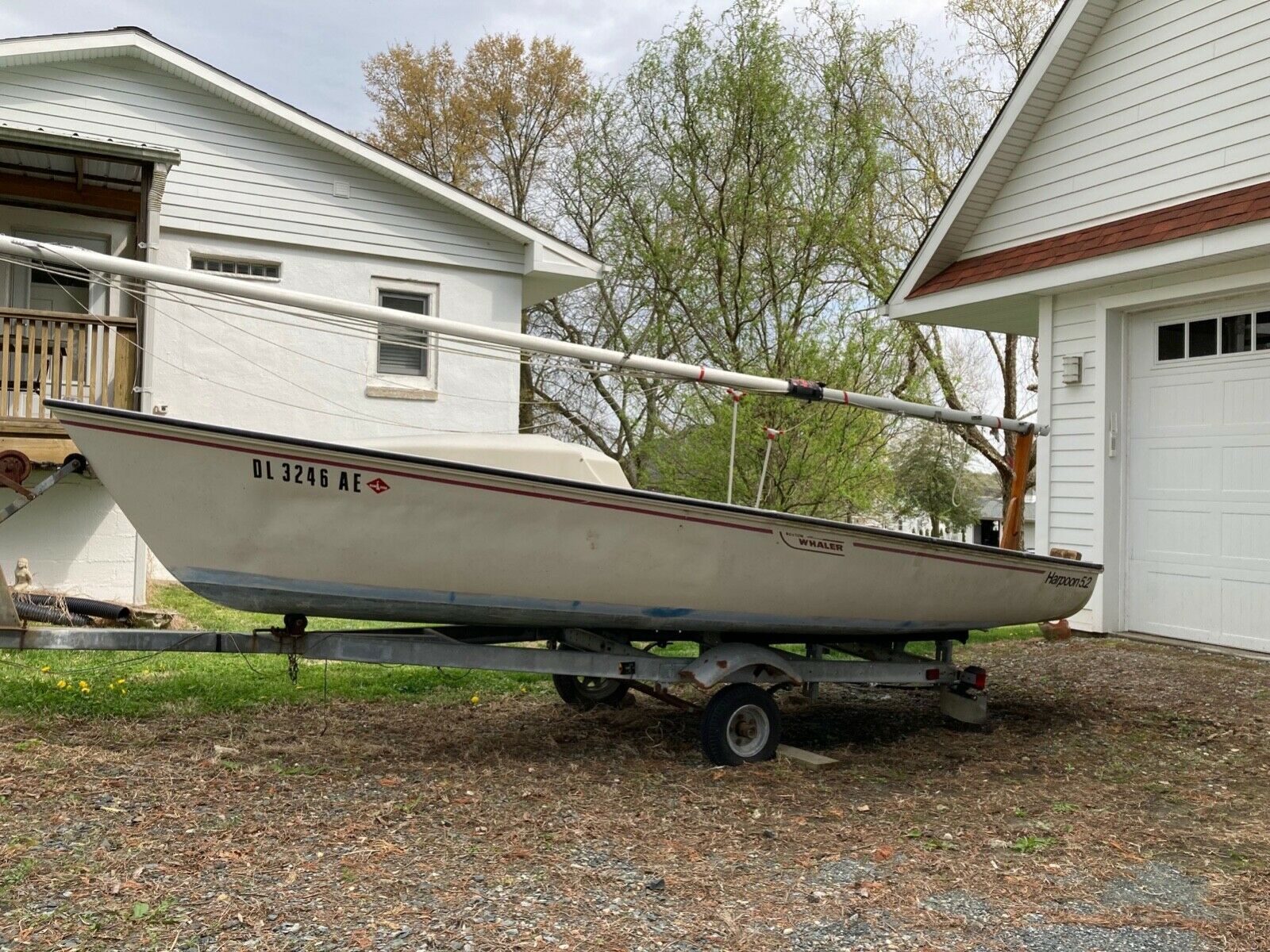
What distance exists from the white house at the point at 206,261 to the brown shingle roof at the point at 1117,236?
208 inches

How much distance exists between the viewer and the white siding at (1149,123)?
8898mm

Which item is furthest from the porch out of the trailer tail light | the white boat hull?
the trailer tail light

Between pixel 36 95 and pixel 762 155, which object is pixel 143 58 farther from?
pixel 762 155

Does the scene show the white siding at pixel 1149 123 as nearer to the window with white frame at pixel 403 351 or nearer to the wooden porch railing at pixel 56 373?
the window with white frame at pixel 403 351

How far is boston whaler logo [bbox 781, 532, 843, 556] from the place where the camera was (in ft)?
18.1

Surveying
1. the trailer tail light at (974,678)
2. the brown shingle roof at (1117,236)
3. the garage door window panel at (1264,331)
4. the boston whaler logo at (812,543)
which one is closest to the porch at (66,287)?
the boston whaler logo at (812,543)

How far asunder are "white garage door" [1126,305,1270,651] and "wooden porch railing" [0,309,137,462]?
911 centimetres

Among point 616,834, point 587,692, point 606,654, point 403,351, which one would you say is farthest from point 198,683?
point 403,351

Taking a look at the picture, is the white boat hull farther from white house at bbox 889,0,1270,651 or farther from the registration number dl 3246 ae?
white house at bbox 889,0,1270,651

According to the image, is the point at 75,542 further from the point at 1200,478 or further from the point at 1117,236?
the point at 1200,478

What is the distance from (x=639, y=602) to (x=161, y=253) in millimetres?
9883

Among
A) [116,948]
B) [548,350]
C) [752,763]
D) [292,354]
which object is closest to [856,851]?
[752,763]

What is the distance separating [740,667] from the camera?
5.54 m

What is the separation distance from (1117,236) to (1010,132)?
1879 mm
